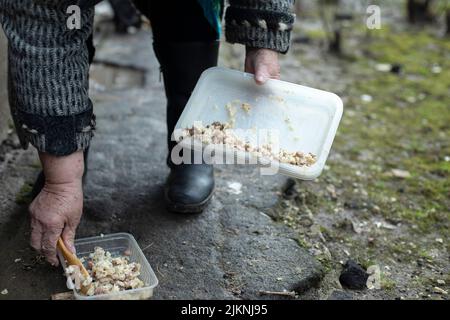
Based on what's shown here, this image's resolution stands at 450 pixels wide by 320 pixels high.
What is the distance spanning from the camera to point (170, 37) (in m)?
1.93

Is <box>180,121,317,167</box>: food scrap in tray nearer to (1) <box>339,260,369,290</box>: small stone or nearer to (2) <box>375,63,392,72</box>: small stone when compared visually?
(1) <box>339,260,369,290</box>: small stone

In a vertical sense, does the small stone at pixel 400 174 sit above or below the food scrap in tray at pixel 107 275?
below

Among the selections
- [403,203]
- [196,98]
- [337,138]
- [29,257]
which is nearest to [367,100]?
[337,138]

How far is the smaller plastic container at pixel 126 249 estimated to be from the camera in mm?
1461

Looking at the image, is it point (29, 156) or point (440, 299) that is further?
point (29, 156)

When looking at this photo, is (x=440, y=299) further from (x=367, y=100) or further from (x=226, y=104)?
(x=367, y=100)

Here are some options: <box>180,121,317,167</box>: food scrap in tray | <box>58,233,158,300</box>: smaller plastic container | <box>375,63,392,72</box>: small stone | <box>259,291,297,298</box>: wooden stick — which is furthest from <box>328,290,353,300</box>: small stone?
<box>375,63,392,72</box>: small stone

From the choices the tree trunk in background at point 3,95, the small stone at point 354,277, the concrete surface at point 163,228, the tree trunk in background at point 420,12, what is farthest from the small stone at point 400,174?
the tree trunk in background at point 420,12

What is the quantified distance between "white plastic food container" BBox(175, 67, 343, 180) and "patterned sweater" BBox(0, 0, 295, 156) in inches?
11.3

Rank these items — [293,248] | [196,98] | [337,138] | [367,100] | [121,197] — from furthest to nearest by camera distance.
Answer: [367,100] < [337,138] < [121,197] < [293,248] < [196,98]

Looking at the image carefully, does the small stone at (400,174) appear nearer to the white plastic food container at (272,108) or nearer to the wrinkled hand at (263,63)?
the white plastic food container at (272,108)

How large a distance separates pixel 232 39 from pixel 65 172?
1.91 feet

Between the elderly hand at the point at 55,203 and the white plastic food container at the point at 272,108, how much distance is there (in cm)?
33

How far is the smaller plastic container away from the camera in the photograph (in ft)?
4.79
